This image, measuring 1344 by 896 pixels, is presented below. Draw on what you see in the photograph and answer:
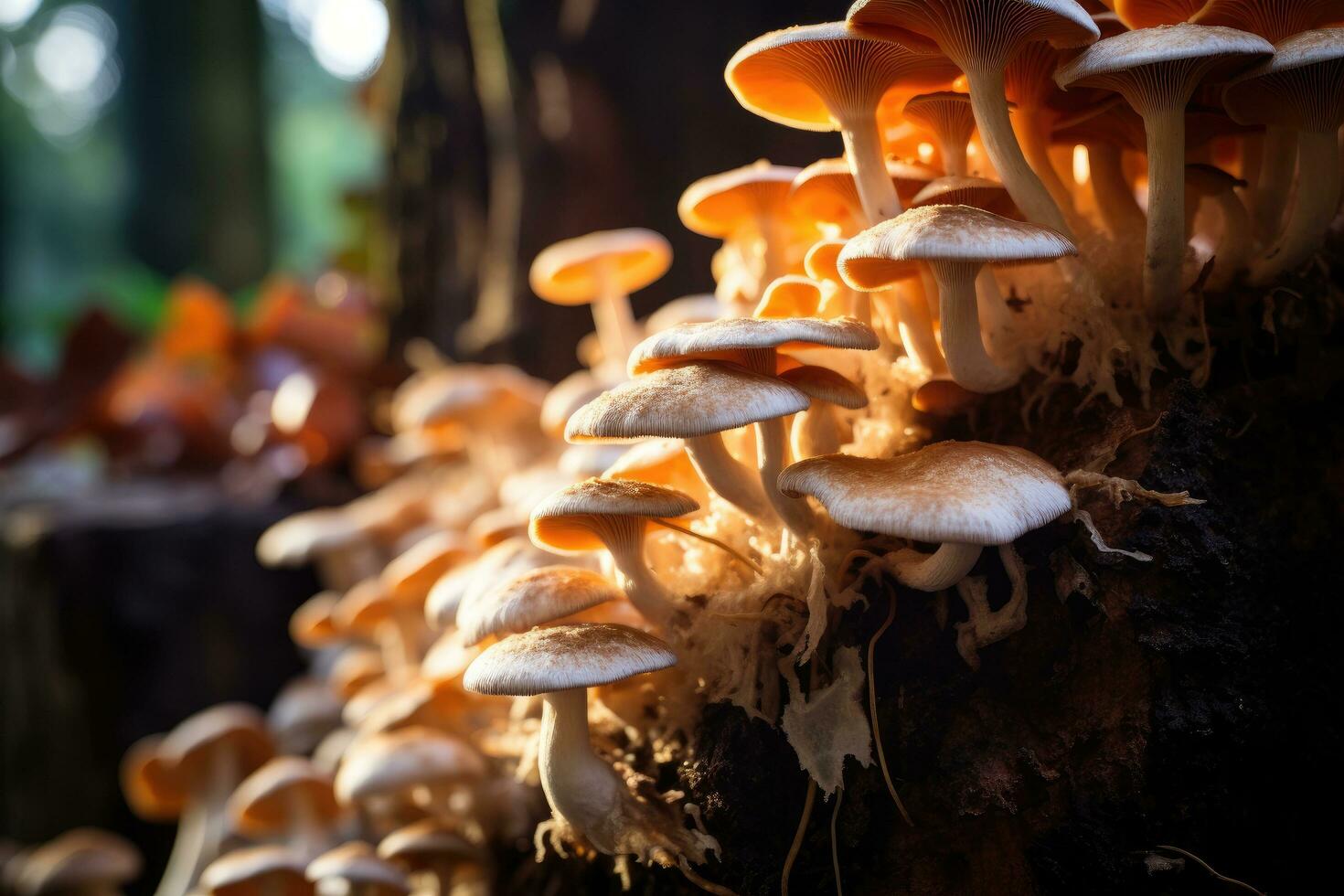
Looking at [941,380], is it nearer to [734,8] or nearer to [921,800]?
[921,800]

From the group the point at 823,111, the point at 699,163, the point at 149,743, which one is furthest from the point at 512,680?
the point at 149,743

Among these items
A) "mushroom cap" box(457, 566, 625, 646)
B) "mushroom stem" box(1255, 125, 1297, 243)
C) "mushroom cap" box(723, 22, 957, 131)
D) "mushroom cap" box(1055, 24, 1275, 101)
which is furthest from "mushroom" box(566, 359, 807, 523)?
"mushroom stem" box(1255, 125, 1297, 243)

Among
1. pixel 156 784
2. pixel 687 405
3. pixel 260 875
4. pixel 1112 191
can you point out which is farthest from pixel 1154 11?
pixel 156 784

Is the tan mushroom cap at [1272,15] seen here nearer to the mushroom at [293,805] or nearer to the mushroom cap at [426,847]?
the mushroom cap at [426,847]

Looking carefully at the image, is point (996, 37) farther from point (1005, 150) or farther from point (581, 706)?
point (581, 706)

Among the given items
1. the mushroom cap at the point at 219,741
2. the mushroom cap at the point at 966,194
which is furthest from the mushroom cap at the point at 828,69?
the mushroom cap at the point at 219,741

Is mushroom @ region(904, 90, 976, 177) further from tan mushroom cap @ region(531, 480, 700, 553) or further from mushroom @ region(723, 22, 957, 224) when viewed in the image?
tan mushroom cap @ region(531, 480, 700, 553)

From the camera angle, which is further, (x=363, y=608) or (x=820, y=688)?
(x=363, y=608)

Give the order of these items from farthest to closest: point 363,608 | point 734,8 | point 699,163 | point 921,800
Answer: point 699,163, point 734,8, point 363,608, point 921,800
